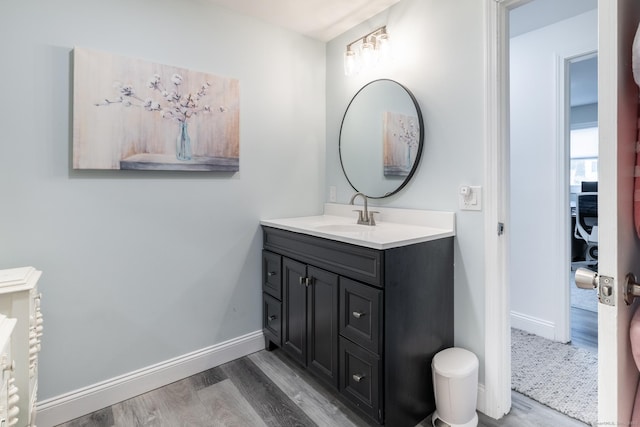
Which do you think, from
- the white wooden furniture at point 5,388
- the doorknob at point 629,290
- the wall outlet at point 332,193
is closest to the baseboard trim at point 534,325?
the wall outlet at point 332,193

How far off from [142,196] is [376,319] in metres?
1.38

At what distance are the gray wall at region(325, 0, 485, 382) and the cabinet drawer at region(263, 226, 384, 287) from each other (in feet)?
1.84

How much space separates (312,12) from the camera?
2.17 metres

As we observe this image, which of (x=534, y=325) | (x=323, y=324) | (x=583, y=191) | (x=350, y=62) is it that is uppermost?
(x=350, y=62)

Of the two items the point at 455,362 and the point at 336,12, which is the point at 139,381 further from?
the point at 336,12

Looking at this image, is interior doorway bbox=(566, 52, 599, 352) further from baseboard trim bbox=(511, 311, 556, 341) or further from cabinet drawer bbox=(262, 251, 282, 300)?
cabinet drawer bbox=(262, 251, 282, 300)

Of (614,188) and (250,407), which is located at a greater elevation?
(614,188)

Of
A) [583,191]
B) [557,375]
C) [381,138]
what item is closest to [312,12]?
[381,138]

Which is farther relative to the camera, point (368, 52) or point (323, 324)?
point (368, 52)

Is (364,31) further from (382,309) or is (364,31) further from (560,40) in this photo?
(382,309)

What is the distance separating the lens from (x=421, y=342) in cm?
161

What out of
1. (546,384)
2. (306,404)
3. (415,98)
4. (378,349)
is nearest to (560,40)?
(415,98)

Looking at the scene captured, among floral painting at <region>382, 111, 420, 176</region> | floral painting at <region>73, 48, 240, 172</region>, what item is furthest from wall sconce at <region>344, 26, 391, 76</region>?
floral painting at <region>73, 48, 240, 172</region>

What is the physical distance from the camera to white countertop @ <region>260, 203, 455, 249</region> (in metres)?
1.54
